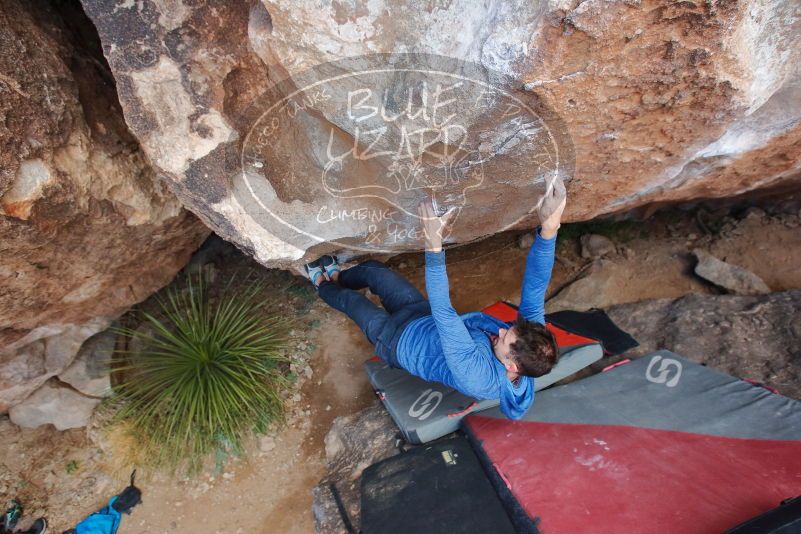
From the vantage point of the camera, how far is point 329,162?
2254 millimetres

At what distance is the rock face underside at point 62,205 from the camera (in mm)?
1884

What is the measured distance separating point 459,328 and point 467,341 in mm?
74

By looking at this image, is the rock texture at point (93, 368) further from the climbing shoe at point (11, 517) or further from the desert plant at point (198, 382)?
the climbing shoe at point (11, 517)

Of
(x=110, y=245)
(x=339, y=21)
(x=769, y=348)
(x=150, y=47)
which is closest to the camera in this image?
(x=339, y=21)

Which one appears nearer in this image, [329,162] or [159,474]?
[329,162]

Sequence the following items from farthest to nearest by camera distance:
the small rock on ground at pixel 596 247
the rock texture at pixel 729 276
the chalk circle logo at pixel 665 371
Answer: the small rock on ground at pixel 596 247, the rock texture at pixel 729 276, the chalk circle logo at pixel 665 371

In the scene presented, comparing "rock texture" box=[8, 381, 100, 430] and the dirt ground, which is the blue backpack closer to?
the dirt ground

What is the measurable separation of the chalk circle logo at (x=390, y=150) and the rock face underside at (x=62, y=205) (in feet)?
2.29

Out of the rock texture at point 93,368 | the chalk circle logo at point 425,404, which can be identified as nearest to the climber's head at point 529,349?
the chalk circle logo at point 425,404

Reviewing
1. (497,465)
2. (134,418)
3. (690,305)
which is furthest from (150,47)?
(690,305)

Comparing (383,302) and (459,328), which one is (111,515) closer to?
(383,302)

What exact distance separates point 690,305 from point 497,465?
7.22ft

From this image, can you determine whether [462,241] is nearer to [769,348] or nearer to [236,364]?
[236,364]

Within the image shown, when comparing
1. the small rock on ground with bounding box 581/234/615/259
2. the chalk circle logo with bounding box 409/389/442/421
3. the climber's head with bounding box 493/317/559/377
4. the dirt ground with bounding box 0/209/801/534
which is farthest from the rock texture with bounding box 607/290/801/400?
the climber's head with bounding box 493/317/559/377
